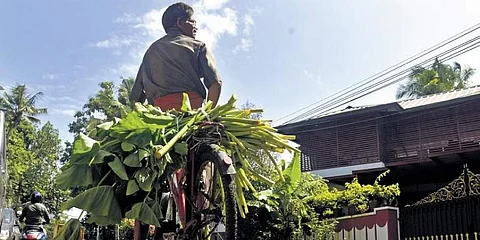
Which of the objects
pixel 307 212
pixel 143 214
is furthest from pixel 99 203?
pixel 307 212

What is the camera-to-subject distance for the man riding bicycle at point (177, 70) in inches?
130

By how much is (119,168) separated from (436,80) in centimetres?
2389

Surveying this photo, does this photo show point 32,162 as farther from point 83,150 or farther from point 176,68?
point 83,150

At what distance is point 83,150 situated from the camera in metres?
2.29

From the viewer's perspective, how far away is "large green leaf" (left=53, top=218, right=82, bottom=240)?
241 centimetres

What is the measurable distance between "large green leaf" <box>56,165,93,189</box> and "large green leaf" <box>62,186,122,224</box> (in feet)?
0.21

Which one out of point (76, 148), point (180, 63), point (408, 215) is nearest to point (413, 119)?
point (408, 215)

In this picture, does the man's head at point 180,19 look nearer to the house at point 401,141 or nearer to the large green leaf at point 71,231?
the large green leaf at point 71,231

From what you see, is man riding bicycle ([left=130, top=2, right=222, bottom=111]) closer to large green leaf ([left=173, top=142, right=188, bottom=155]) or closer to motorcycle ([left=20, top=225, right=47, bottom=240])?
large green leaf ([left=173, top=142, right=188, bottom=155])

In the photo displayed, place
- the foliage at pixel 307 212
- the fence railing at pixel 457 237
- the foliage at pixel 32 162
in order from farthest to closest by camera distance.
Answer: the foliage at pixel 32 162
the foliage at pixel 307 212
the fence railing at pixel 457 237

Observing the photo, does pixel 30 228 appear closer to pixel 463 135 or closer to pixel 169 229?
pixel 169 229

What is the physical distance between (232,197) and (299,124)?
13.7 m

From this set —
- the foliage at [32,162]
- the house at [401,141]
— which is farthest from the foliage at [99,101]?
the house at [401,141]

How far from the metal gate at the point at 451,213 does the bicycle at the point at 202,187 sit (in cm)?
586
